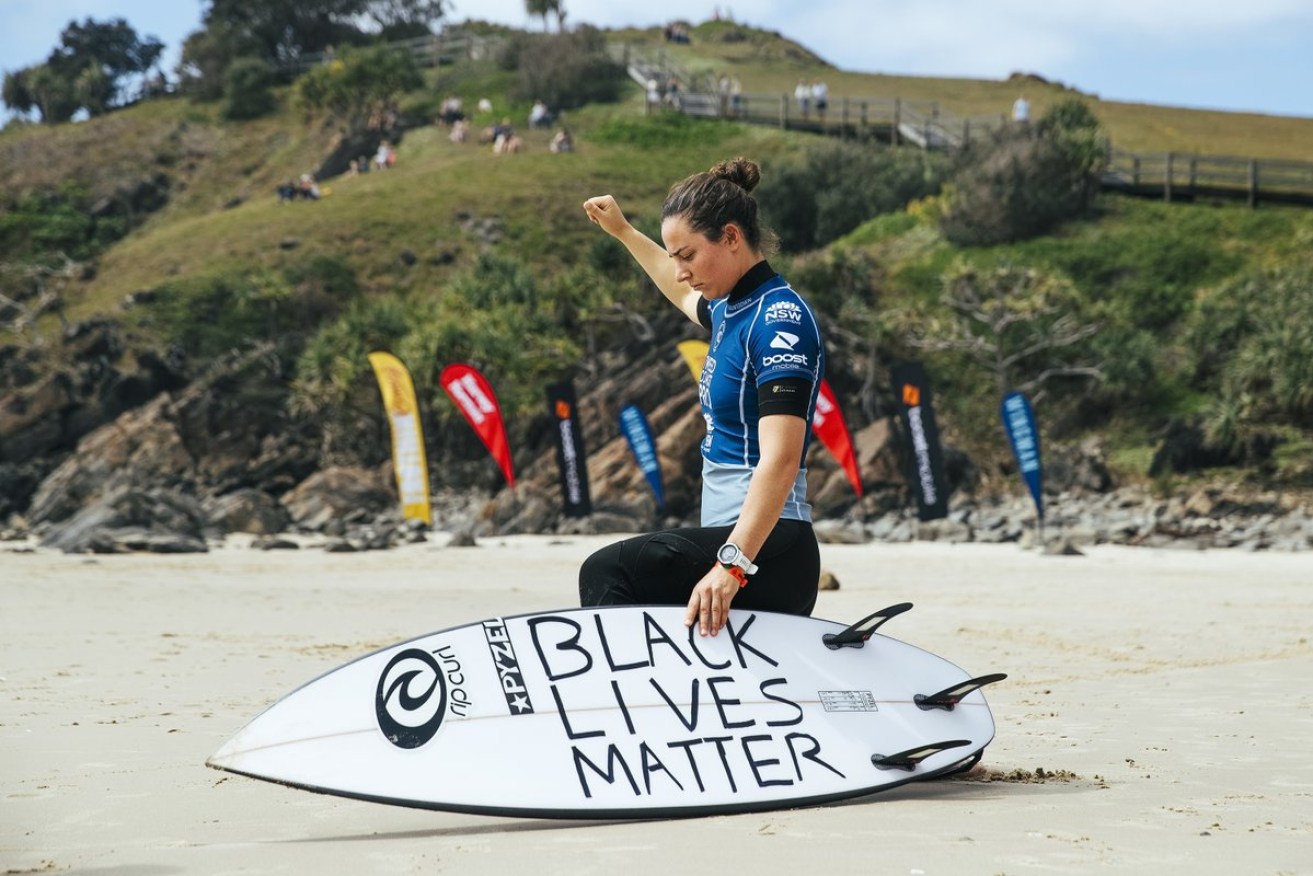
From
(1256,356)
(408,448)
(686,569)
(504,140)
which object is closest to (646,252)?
(686,569)

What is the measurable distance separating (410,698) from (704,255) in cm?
144

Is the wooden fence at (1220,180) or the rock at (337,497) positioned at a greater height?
the wooden fence at (1220,180)

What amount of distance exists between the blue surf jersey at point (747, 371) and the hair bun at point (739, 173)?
9.3 inches

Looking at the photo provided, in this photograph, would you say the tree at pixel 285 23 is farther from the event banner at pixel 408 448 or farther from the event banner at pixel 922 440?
the event banner at pixel 922 440

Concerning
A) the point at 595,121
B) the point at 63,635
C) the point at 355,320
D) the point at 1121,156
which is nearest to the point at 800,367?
the point at 63,635

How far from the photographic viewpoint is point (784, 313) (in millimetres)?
3504

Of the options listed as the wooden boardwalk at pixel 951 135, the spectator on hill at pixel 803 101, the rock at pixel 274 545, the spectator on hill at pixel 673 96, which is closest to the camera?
the rock at pixel 274 545

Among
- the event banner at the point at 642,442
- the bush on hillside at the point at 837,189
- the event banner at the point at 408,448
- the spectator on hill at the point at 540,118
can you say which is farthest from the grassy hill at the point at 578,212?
the event banner at the point at 408,448

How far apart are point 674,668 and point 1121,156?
3711 cm

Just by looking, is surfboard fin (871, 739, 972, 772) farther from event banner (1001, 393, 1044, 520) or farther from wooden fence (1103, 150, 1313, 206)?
wooden fence (1103, 150, 1313, 206)

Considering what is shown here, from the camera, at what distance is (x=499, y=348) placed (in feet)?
98.7

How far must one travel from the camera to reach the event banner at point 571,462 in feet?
69.2

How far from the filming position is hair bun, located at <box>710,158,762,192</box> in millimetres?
3628

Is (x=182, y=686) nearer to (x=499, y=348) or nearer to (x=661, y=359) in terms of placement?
(x=661, y=359)
